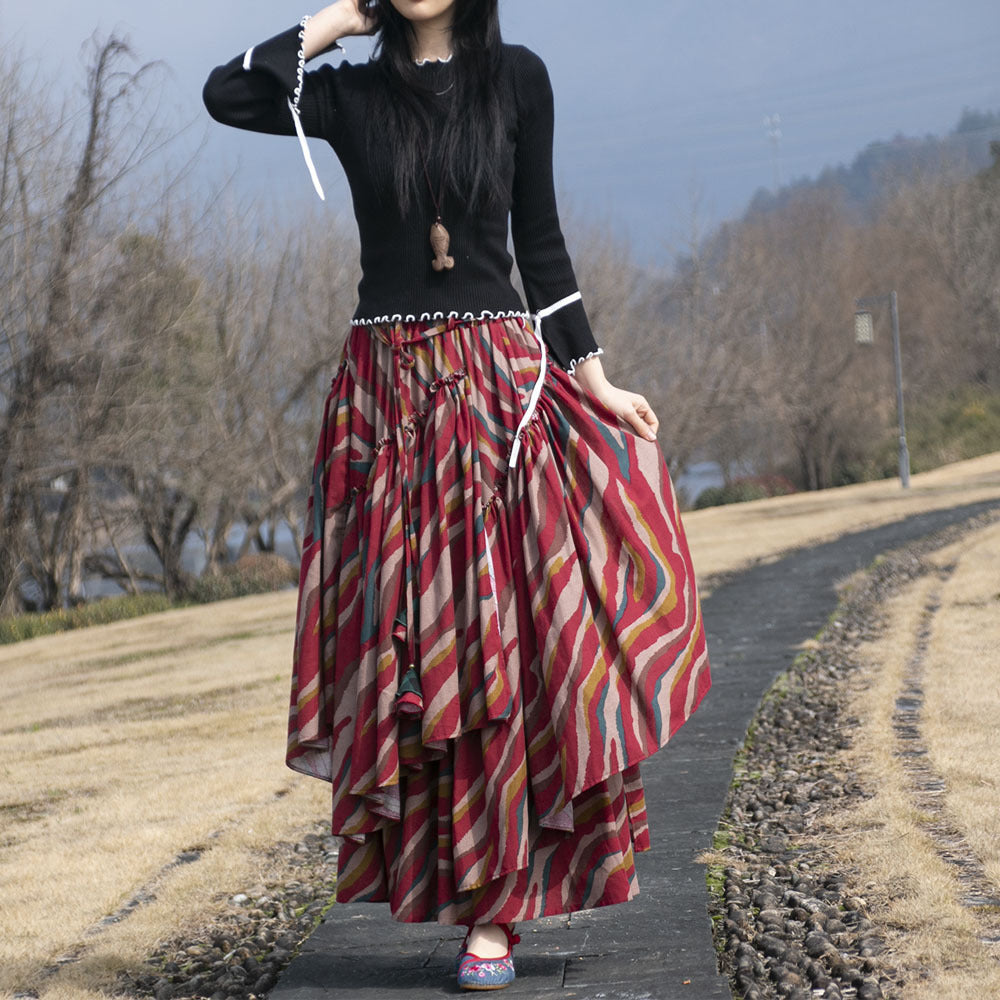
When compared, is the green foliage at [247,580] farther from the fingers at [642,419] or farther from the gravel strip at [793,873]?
the fingers at [642,419]

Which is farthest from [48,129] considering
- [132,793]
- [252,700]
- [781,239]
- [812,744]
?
[781,239]

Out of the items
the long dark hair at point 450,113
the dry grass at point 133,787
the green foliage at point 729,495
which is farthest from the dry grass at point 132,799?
the green foliage at point 729,495

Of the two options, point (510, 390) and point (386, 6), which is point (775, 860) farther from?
point (386, 6)

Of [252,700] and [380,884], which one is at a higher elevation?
[380,884]

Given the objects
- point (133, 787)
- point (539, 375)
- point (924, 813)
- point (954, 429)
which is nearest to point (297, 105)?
point (539, 375)

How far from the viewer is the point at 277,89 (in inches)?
90.5

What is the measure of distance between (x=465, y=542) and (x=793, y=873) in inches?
55.1

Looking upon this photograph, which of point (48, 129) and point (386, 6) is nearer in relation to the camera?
point (386, 6)

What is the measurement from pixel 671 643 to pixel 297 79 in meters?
1.17

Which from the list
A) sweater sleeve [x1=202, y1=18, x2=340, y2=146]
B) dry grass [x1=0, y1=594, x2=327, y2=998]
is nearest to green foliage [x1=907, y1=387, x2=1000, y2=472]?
dry grass [x1=0, y1=594, x2=327, y2=998]

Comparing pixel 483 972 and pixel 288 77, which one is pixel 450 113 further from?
pixel 483 972

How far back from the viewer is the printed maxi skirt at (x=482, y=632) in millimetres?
2121

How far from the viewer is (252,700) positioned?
6988 millimetres

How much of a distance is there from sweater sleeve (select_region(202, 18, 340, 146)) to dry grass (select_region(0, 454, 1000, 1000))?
1.72 m
